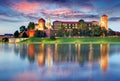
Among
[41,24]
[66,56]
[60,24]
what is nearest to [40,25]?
[41,24]

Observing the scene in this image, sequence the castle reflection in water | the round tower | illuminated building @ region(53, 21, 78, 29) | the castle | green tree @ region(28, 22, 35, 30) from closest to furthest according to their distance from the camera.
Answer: the castle reflection in water → green tree @ region(28, 22, 35, 30) → the castle → the round tower → illuminated building @ region(53, 21, 78, 29)

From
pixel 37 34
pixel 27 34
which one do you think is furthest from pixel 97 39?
pixel 27 34

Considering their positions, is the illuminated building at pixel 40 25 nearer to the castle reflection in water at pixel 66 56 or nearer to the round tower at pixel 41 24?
the round tower at pixel 41 24

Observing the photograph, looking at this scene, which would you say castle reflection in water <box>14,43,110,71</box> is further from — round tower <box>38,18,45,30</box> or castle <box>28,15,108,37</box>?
round tower <box>38,18,45,30</box>

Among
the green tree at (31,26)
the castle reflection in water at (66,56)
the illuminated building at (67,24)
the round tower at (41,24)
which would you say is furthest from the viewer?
the illuminated building at (67,24)

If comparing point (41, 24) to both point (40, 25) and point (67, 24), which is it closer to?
point (40, 25)

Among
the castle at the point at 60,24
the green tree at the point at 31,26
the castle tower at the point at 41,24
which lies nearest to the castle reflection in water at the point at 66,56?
the green tree at the point at 31,26

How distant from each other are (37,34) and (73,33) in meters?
13.2

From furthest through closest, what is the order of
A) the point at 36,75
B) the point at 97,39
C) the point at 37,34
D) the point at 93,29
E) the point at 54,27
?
the point at 54,27
the point at 37,34
the point at 93,29
the point at 97,39
the point at 36,75

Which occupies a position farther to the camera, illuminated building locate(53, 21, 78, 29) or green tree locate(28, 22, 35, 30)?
illuminated building locate(53, 21, 78, 29)

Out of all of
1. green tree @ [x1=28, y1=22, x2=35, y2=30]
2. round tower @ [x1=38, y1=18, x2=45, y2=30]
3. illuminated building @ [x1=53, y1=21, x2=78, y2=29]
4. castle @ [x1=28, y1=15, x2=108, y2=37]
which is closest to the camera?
green tree @ [x1=28, y1=22, x2=35, y2=30]

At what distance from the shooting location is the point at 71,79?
8.56 m

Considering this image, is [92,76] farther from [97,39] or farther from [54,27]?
[54,27]

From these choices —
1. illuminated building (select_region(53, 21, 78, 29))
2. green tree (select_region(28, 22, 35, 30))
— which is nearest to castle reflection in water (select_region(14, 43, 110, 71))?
green tree (select_region(28, 22, 35, 30))
